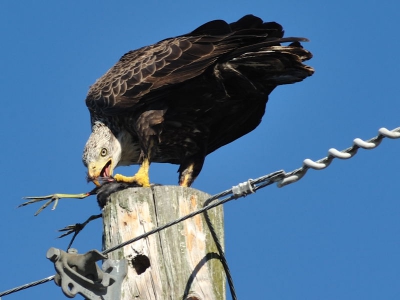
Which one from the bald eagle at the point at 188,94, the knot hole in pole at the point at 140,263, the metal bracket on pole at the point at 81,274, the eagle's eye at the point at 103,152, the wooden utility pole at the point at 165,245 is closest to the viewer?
the metal bracket on pole at the point at 81,274

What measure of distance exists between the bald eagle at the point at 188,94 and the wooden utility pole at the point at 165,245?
179 centimetres

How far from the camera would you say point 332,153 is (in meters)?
5.14

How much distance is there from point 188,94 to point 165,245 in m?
2.83

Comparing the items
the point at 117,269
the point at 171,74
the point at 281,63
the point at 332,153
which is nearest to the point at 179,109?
the point at 171,74

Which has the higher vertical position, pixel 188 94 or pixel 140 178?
pixel 188 94

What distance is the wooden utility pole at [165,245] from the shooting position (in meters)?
6.02

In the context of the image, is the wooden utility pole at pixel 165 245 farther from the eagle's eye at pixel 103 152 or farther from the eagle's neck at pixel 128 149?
the eagle's neck at pixel 128 149

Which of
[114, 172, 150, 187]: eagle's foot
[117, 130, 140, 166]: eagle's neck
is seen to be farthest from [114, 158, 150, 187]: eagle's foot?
[117, 130, 140, 166]: eagle's neck

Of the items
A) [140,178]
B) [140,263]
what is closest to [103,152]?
[140,178]

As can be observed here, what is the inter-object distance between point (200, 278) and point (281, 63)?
2.96 metres

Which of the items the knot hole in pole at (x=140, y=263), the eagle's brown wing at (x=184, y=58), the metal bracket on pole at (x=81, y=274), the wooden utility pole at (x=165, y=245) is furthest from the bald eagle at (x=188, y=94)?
the metal bracket on pole at (x=81, y=274)

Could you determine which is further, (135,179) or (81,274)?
(135,179)

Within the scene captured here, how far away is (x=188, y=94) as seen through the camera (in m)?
8.76

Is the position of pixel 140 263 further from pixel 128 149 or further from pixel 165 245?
pixel 128 149
